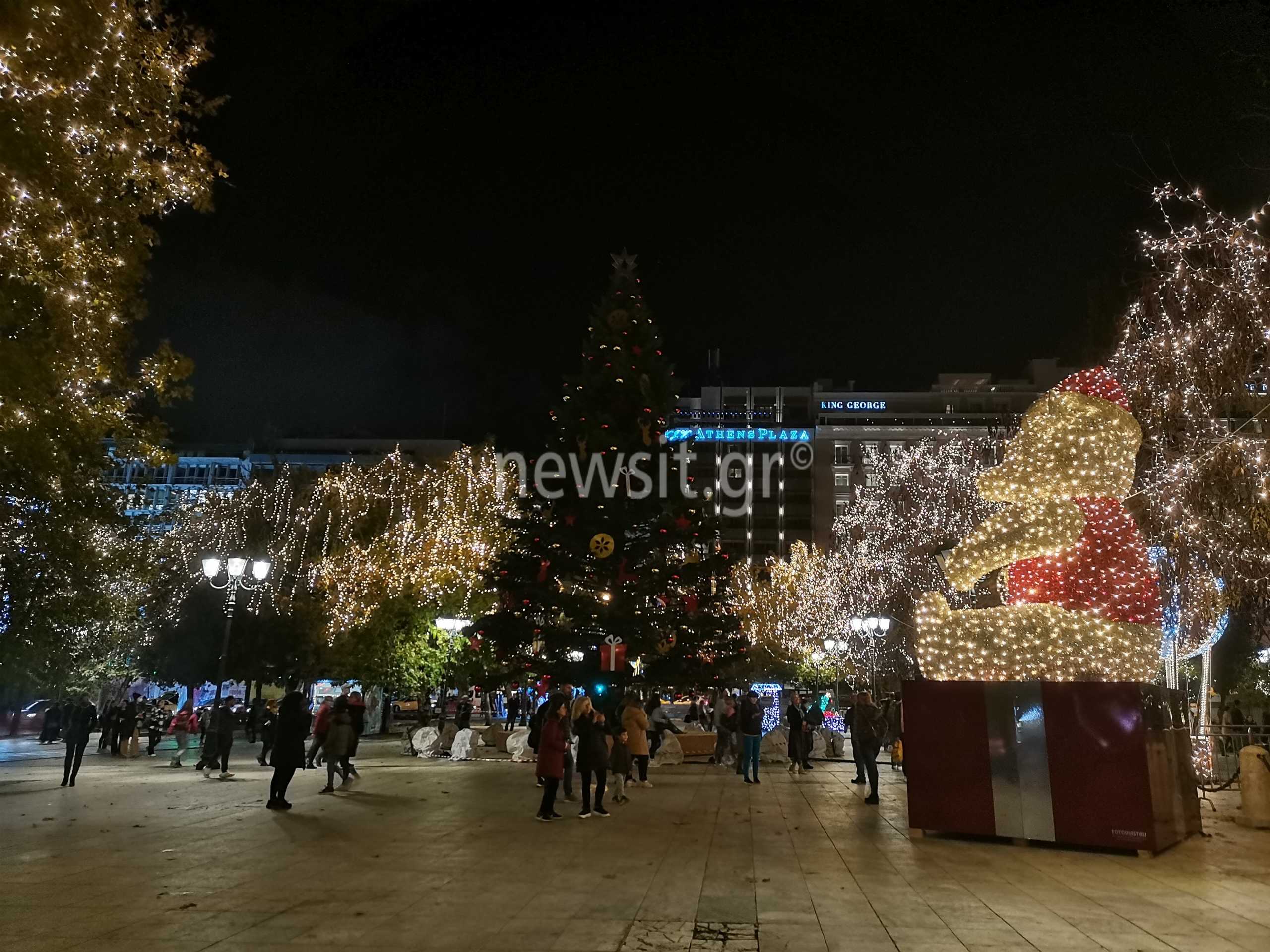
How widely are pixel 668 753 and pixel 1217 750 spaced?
1154 cm

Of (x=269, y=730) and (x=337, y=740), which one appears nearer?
(x=337, y=740)

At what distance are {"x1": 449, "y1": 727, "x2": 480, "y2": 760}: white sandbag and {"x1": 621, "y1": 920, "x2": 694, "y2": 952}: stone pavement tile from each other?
1804 centimetres

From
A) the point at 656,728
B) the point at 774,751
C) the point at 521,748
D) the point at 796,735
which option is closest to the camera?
the point at 796,735

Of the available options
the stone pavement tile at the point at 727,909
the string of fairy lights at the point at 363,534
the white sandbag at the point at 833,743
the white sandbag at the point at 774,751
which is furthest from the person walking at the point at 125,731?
the stone pavement tile at the point at 727,909

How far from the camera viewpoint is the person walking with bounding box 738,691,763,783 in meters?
17.4

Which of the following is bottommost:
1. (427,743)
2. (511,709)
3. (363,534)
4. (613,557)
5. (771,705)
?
(427,743)

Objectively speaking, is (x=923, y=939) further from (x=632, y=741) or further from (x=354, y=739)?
(x=354, y=739)


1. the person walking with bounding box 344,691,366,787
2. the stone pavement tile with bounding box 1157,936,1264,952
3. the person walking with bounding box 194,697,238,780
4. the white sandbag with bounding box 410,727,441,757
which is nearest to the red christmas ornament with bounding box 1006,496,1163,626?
the stone pavement tile with bounding box 1157,936,1264,952

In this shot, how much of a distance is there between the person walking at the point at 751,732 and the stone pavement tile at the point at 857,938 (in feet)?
36.4

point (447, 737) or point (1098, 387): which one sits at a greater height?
point (1098, 387)

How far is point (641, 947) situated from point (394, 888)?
2561mm

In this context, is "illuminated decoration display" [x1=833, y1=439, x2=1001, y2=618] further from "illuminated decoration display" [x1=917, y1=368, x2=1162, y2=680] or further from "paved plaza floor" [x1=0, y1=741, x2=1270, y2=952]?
"illuminated decoration display" [x1=917, y1=368, x2=1162, y2=680]

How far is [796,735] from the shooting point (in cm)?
1973

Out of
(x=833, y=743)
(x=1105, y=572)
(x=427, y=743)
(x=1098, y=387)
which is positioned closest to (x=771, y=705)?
(x=833, y=743)
